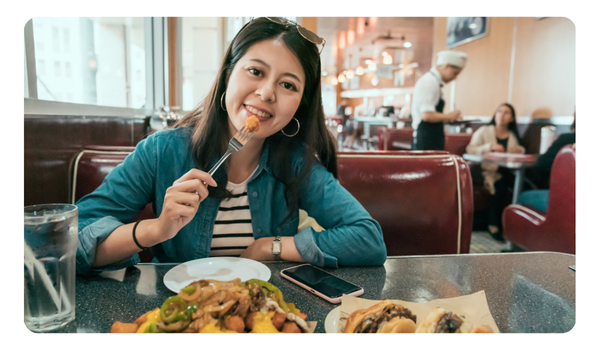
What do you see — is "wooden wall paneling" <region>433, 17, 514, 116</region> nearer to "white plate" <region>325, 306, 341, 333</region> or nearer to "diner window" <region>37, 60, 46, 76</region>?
"diner window" <region>37, 60, 46, 76</region>

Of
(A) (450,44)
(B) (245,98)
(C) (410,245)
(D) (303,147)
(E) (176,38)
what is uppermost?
(A) (450,44)

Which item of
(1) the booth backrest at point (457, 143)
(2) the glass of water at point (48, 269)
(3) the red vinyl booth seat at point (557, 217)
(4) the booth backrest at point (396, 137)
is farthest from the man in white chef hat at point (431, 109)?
(2) the glass of water at point (48, 269)

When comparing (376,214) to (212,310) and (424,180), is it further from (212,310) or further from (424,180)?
(212,310)

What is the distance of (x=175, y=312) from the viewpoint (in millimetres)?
528

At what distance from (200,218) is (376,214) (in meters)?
0.70

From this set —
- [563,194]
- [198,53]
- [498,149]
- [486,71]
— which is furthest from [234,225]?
[486,71]

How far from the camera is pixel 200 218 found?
1174 mm

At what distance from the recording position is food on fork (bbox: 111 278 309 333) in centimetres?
52

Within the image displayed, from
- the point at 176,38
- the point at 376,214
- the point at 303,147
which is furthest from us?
the point at 176,38

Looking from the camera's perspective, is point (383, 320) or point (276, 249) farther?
point (276, 249)

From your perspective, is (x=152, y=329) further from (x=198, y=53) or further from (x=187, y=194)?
(x=198, y=53)

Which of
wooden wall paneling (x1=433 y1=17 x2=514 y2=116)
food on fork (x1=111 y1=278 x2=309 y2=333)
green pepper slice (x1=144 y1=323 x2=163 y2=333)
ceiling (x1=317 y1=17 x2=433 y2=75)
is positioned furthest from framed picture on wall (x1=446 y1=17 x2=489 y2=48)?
green pepper slice (x1=144 y1=323 x2=163 y2=333)

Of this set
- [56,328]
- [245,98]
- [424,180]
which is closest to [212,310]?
[56,328]

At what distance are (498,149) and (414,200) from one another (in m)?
2.85
